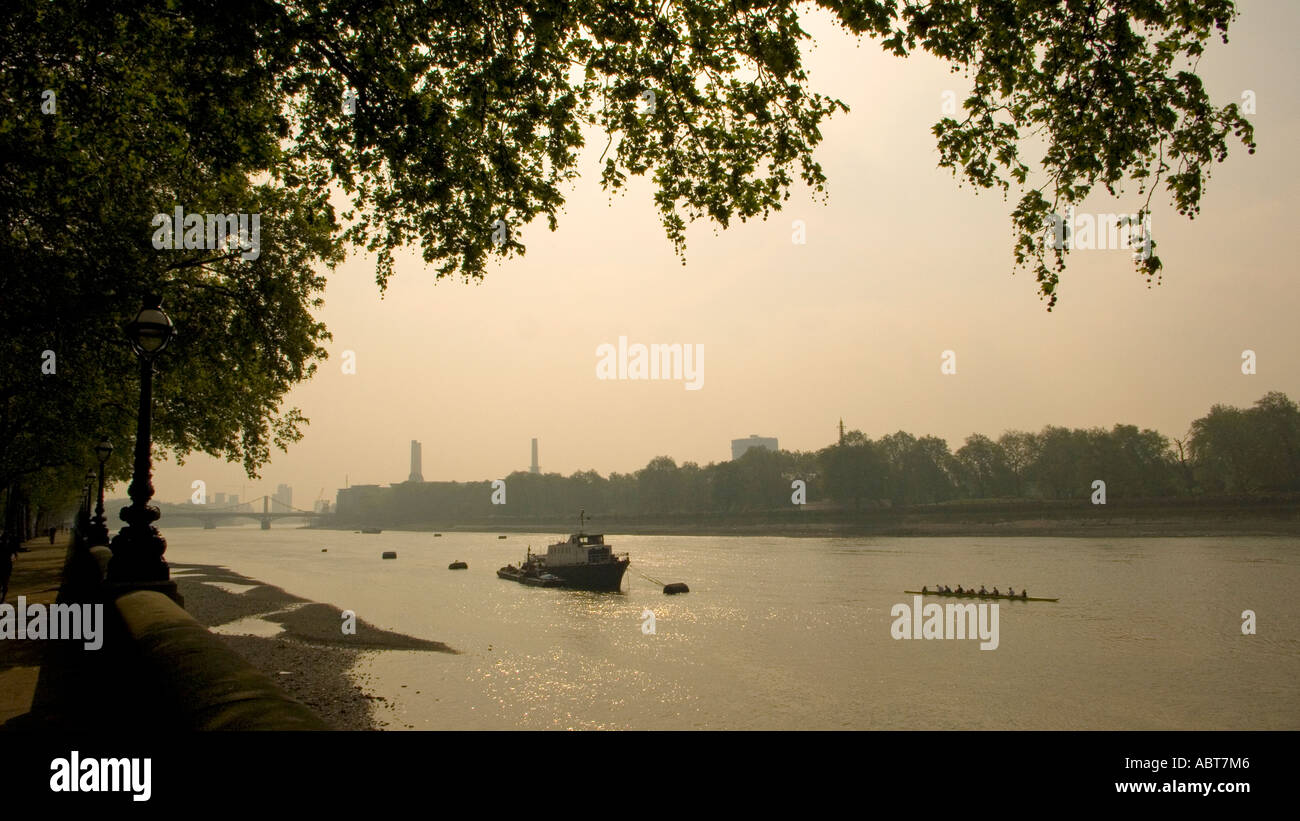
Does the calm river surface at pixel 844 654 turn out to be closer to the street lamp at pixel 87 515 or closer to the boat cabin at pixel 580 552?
the boat cabin at pixel 580 552

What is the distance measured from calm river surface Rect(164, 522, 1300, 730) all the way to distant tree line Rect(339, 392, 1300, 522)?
6117 centimetres

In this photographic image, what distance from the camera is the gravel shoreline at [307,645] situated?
71.2 feet

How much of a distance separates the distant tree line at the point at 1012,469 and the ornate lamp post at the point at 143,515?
130405 millimetres

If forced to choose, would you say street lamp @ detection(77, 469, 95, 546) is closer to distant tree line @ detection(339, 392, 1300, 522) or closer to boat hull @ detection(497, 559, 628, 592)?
boat hull @ detection(497, 559, 628, 592)

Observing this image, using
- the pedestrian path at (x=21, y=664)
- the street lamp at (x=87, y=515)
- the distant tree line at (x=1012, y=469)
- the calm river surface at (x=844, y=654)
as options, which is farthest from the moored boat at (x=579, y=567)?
the distant tree line at (x=1012, y=469)

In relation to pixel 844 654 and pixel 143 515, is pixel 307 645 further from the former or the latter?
pixel 143 515

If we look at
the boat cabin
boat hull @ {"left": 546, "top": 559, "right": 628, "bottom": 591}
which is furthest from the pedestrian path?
the boat cabin

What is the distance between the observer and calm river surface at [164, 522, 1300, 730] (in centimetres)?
2323

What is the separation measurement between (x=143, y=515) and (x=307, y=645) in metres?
23.3

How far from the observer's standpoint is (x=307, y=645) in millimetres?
31625

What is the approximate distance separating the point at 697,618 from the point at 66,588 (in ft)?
95.0
